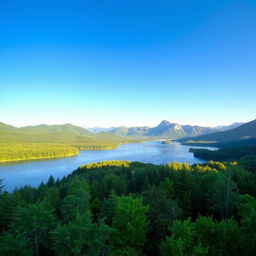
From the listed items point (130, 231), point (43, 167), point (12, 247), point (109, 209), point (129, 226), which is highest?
point (12, 247)

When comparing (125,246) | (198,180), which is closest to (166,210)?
(125,246)

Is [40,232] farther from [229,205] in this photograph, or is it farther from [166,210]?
[229,205]

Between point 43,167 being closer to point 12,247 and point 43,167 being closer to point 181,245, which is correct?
point 12,247

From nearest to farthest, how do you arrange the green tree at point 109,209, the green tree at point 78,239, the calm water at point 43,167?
1. the green tree at point 78,239
2. the green tree at point 109,209
3. the calm water at point 43,167

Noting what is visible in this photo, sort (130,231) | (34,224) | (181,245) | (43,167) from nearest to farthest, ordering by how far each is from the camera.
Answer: (181,245) → (34,224) → (130,231) → (43,167)

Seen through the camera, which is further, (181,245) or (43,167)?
(43,167)

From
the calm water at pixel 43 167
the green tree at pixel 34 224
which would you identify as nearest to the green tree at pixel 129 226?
the green tree at pixel 34 224

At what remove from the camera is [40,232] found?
513 inches

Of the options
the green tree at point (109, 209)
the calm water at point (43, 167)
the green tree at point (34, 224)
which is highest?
the green tree at point (34, 224)

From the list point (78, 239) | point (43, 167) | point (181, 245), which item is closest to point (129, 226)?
point (181, 245)

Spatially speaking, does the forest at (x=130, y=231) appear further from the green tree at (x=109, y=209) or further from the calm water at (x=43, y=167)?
the calm water at (x=43, y=167)

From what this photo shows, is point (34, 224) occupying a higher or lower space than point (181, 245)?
higher

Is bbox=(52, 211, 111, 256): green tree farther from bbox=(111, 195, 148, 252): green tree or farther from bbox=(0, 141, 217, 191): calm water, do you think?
bbox=(0, 141, 217, 191): calm water

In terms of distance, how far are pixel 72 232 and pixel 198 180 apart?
24604 mm
